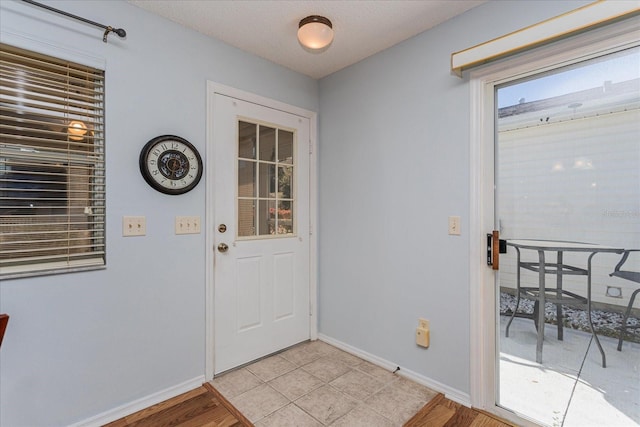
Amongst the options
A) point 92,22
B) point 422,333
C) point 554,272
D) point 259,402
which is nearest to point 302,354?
point 259,402

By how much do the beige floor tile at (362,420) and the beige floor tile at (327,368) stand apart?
0.38 metres

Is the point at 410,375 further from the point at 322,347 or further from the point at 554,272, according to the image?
the point at 554,272

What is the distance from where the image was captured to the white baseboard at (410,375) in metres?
1.99

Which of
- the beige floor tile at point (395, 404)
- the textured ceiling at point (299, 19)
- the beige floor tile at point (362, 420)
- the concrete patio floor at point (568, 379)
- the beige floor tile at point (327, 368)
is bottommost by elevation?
the beige floor tile at point (362, 420)

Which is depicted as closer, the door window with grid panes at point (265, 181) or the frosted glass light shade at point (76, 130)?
the frosted glass light shade at point (76, 130)

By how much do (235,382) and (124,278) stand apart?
1.05 meters

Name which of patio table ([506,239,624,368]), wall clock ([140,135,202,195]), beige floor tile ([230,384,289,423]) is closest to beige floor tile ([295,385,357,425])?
beige floor tile ([230,384,289,423])

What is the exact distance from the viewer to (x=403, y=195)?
2314 mm

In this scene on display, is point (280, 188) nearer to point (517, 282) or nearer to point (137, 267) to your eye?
point (137, 267)

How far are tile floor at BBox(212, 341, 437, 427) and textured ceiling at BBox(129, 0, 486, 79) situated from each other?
246 centimetres

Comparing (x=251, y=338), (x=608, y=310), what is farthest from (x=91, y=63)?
(x=608, y=310)

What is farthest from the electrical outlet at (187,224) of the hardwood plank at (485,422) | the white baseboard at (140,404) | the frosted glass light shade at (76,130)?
the hardwood plank at (485,422)

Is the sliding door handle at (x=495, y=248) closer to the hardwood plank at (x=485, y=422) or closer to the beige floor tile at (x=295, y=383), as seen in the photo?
the hardwood plank at (x=485, y=422)

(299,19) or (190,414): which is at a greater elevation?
(299,19)
